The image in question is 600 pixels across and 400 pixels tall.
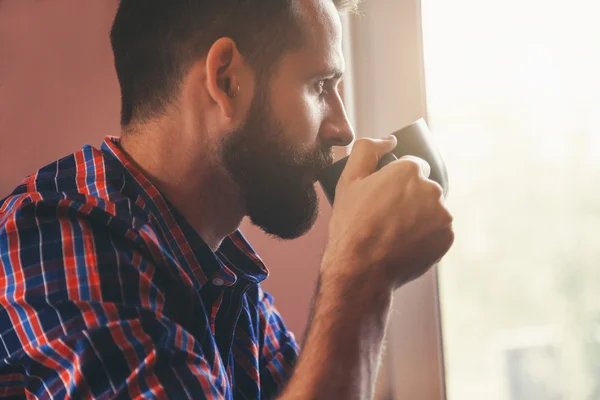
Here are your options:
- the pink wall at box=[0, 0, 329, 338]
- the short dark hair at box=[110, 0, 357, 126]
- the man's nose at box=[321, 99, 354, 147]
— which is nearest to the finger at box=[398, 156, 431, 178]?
the man's nose at box=[321, 99, 354, 147]

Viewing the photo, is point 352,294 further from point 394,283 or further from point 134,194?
point 134,194

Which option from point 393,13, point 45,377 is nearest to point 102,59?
point 393,13

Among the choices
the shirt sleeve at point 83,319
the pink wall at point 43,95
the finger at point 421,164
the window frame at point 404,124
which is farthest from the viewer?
the pink wall at point 43,95

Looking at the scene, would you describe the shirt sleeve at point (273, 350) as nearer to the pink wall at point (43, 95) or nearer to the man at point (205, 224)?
the man at point (205, 224)

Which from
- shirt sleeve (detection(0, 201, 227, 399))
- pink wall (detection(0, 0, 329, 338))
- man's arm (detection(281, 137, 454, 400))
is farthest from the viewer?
pink wall (detection(0, 0, 329, 338))

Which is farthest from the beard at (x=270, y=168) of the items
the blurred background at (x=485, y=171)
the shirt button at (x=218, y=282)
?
the blurred background at (x=485, y=171)

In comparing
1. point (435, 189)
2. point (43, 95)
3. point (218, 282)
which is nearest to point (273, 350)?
point (218, 282)

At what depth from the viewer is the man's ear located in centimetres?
82

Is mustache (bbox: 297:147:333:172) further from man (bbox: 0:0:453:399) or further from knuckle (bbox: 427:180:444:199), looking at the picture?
knuckle (bbox: 427:180:444:199)

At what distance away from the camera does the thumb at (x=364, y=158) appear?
0.80 meters

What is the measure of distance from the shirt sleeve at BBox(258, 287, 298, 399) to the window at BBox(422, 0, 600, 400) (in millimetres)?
325

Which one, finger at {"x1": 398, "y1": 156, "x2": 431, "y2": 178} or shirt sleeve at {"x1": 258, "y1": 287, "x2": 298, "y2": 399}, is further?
shirt sleeve at {"x1": 258, "y1": 287, "x2": 298, "y2": 399}

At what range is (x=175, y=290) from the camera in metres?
0.72

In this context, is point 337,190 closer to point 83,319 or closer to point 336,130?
point 336,130
